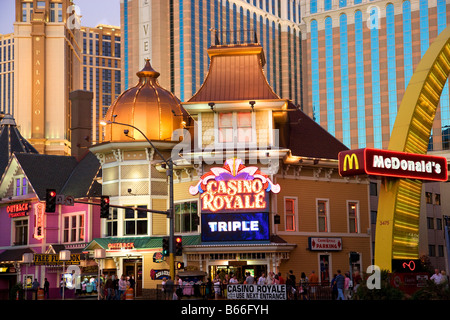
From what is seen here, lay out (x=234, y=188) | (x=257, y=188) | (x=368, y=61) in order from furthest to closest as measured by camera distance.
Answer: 1. (x=368, y=61)
2. (x=234, y=188)
3. (x=257, y=188)

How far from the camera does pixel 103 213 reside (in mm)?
37719

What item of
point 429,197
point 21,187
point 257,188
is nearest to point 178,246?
point 257,188

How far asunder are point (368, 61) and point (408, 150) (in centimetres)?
13695

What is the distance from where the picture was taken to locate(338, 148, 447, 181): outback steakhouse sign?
29.0 m

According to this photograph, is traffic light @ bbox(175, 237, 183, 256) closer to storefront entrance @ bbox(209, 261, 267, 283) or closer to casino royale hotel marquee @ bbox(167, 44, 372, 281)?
casino royale hotel marquee @ bbox(167, 44, 372, 281)

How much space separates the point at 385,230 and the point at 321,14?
151 m

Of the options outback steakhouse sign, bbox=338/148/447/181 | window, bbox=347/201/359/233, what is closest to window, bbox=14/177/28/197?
window, bbox=347/201/359/233

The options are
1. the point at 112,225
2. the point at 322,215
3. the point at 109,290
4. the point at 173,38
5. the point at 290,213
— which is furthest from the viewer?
the point at 173,38

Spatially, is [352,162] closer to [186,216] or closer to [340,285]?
[340,285]

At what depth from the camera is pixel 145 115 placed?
49281 mm

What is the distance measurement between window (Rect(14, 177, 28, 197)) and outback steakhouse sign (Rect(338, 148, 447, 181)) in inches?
1388

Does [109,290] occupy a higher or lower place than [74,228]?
lower

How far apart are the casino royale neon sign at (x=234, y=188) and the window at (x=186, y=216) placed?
240cm
